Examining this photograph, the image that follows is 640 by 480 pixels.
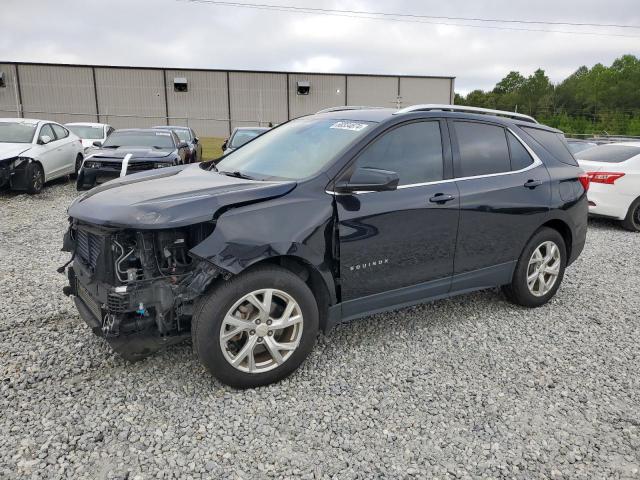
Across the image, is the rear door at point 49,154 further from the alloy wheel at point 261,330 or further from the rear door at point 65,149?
the alloy wheel at point 261,330

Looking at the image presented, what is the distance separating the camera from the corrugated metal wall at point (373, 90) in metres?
34.6

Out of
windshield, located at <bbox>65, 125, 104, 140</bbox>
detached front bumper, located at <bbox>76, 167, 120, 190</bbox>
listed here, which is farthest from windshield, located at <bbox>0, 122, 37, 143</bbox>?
windshield, located at <bbox>65, 125, 104, 140</bbox>

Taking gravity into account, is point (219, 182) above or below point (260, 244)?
above

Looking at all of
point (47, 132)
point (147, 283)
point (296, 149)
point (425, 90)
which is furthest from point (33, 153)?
point (425, 90)

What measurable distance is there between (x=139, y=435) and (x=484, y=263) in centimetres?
292

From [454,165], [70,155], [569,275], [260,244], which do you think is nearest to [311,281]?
[260,244]

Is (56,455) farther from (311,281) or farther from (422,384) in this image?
(422,384)

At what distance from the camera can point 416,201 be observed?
3.62 metres

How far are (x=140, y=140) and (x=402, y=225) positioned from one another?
30.3 ft

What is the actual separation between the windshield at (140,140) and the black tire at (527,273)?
8.63 m

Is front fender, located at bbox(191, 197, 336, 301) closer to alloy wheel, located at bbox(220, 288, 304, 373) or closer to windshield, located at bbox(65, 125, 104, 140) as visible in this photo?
alloy wheel, located at bbox(220, 288, 304, 373)

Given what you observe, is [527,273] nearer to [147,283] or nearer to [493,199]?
[493,199]

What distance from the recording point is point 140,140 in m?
11.2

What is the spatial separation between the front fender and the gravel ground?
797mm
